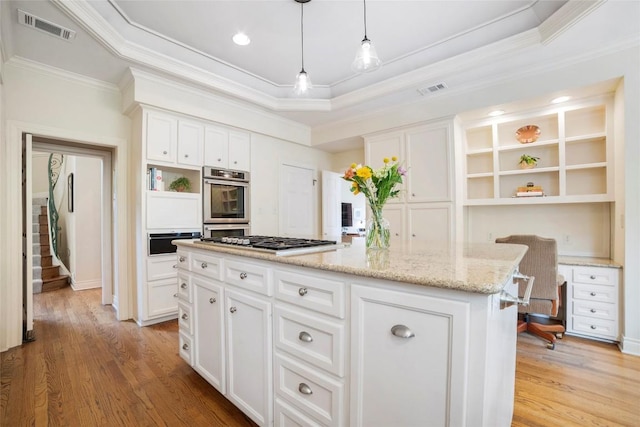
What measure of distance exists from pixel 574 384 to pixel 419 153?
2649mm

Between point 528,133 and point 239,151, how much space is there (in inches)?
142

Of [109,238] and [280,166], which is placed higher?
[280,166]

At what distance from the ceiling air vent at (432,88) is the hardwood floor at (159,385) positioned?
277 centimetres

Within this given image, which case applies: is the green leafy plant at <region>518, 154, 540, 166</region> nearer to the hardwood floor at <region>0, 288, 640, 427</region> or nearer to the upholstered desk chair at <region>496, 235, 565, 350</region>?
the upholstered desk chair at <region>496, 235, 565, 350</region>

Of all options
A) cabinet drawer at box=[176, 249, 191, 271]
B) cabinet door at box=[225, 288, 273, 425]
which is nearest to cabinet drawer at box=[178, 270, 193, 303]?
cabinet drawer at box=[176, 249, 191, 271]

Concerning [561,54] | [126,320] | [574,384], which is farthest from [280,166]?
[574,384]

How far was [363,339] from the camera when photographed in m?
1.06

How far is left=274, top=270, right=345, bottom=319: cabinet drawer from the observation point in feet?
3.72

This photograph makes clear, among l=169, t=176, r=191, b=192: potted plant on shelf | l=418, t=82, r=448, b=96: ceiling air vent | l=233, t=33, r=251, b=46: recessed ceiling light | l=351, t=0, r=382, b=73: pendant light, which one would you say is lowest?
l=169, t=176, r=191, b=192: potted plant on shelf

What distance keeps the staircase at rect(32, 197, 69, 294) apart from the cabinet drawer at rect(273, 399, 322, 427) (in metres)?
5.17

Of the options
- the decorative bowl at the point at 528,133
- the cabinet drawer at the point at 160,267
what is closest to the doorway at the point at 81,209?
the cabinet drawer at the point at 160,267

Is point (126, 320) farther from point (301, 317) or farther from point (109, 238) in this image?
point (301, 317)

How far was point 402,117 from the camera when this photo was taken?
382cm

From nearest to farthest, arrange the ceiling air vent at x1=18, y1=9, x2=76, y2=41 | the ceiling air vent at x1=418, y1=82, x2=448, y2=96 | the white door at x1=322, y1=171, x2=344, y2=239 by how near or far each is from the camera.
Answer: the ceiling air vent at x1=18, y1=9, x2=76, y2=41, the ceiling air vent at x1=418, y1=82, x2=448, y2=96, the white door at x1=322, y1=171, x2=344, y2=239
